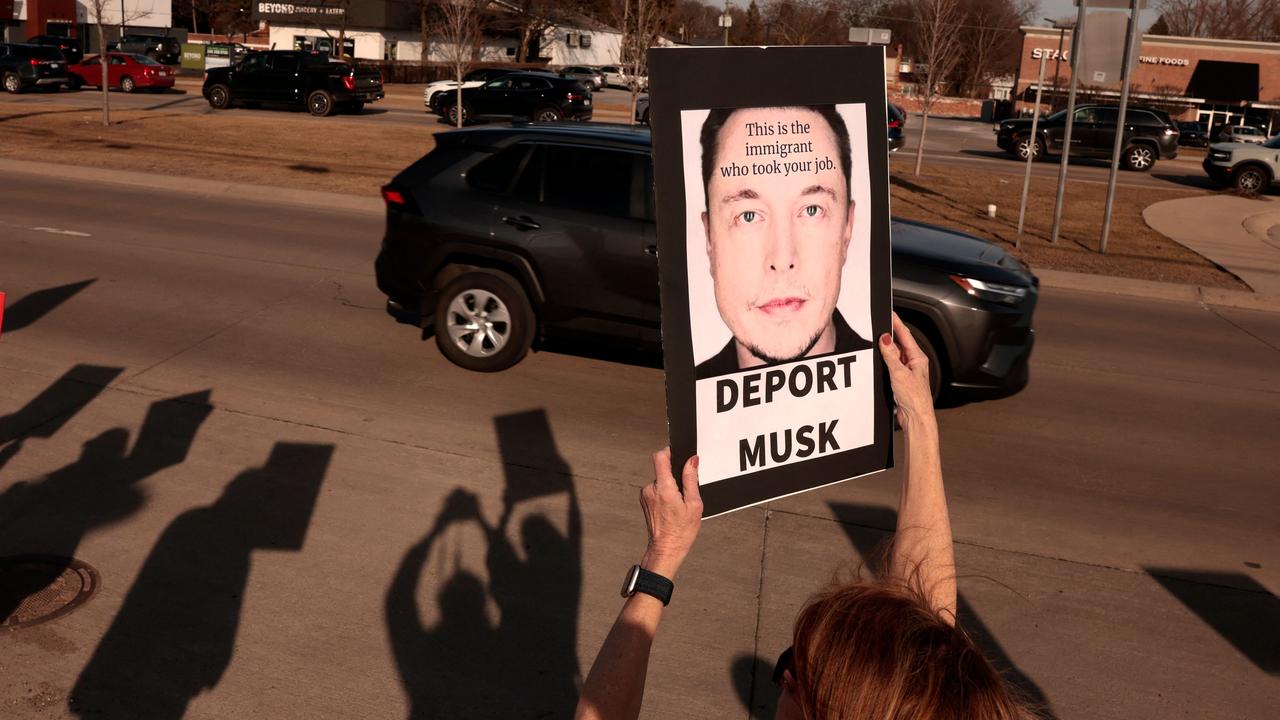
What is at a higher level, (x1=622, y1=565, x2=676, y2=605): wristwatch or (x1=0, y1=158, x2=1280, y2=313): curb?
(x1=622, y1=565, x2=676, y2=605): wristwatch

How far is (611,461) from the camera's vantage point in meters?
7.23

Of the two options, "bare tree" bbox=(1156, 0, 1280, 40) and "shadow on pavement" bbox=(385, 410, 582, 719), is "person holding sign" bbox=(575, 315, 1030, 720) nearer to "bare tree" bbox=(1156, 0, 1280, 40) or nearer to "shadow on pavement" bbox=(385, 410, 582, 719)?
"shadow on pavement" bbox=(385, 410, 582, 719)

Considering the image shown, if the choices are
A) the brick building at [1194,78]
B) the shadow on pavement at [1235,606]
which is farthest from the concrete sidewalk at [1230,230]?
the brick building at [1194,78]

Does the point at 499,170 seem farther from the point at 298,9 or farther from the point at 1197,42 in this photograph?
the point at 1197,42

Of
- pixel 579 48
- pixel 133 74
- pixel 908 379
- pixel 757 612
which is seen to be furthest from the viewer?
pixel 579 48

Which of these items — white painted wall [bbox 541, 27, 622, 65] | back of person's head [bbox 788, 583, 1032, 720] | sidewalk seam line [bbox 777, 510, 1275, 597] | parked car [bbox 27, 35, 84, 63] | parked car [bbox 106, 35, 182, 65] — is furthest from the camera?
white painted wall [bbox 541, 27, 622, 65]

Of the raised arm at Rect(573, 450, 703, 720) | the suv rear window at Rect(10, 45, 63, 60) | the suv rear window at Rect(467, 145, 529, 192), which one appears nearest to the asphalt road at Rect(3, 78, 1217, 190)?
the suv rear window at Rect(10, 45, 63, 60)

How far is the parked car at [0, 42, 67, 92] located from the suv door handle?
1441 inches

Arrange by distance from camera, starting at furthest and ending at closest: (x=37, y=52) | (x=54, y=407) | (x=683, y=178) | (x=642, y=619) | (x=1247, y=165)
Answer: (x=37, y=52), (x=1247, y=165), (x=54, y=407), (x=683, y=178), (x=642, y=619)

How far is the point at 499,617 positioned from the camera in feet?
17.0

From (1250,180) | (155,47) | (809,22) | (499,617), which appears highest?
(809,22)

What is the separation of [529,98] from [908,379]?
1192 inches

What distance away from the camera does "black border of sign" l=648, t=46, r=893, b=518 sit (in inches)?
98.5

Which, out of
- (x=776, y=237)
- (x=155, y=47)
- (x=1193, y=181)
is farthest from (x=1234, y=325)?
(x=155, y=47)
